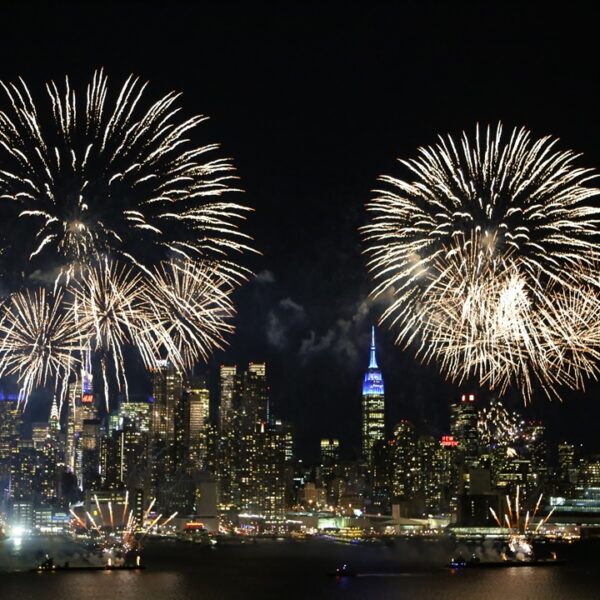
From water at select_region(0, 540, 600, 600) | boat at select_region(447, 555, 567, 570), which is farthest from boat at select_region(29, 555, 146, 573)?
boat at select_region(447, 555, 567, 570)

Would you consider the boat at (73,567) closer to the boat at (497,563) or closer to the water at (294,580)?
the water at (294,580)

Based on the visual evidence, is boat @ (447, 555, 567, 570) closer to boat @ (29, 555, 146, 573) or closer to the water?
the water

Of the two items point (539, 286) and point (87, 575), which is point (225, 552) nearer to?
point (87, 575)

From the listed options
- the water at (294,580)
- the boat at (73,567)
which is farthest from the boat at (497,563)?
the boat at (73,567)

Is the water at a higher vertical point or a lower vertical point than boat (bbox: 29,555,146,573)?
lower

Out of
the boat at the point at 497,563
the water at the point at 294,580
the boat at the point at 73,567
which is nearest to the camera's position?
the water at the point at 294,580

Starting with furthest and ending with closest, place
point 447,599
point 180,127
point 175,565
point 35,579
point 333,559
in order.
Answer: point 333,559, point 175,565, point 35,579, point 447,599, point 180,127

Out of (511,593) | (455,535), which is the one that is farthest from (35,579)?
(455,535)

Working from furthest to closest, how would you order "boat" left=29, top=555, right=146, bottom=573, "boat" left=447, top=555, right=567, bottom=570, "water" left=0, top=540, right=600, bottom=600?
"boat" left=447, top=555, right=567, bottom=570 → "boat" left=29, top=555, right=146, bottom=573 → "water" left=0, top=540, right=600, bottom=600

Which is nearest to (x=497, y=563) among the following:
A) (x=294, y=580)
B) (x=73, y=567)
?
(x=294, y=580)
